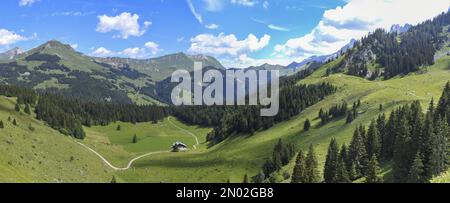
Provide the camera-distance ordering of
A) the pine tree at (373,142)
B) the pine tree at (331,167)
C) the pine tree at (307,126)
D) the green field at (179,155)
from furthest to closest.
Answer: the pine tree at (307,126) → the green field at (179,155) → the pine tree at (373,142) → the pine tree at (331,167)

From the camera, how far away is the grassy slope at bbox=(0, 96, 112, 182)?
112 m

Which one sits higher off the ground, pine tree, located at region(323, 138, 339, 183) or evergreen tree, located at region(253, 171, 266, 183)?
pine tree, located at region(323, 138, 339, 183)

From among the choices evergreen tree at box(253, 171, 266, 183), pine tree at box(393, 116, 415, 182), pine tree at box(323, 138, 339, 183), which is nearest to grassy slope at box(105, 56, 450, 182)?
evergreen tree at box(253, 171, 266, 183)

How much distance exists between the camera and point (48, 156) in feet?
432

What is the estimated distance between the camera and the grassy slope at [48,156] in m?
112

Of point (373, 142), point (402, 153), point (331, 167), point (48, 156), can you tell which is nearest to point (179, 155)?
point (48, 156)

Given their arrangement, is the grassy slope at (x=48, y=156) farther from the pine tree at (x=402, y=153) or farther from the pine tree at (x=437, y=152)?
the pine tree at (x=437, y=152)

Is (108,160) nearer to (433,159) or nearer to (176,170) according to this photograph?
(176,170)

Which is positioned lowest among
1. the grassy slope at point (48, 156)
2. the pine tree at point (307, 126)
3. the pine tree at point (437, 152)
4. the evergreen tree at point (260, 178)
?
the evergreen tree at point (260, 178)

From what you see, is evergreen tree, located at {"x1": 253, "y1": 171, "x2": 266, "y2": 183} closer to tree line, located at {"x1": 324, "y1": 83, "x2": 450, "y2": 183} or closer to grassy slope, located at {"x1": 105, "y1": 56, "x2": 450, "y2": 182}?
grassy slope, located at {"x1": 105, "y1": 56, "x2": 450, "y2": 182}

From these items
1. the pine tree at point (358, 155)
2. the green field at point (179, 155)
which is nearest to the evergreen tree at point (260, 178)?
the green field at point (179, 155)

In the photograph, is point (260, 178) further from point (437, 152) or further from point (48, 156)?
point (48, 156)
